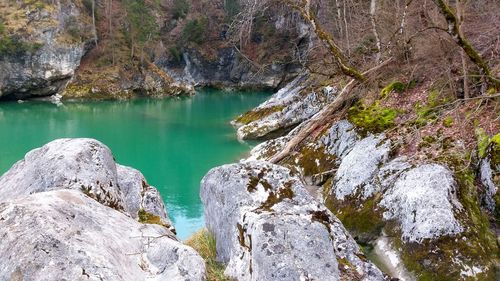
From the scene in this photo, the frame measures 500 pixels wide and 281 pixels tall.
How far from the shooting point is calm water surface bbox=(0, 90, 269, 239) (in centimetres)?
1888

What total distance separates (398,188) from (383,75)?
263 inches

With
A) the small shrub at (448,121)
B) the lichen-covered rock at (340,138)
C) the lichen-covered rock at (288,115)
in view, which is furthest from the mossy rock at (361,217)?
the lichen-covered rock at (288,115)

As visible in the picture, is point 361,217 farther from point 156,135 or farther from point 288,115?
point 156,135

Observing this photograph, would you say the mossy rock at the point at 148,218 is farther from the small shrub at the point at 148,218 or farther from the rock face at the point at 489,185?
the rock face at the point at 489,185

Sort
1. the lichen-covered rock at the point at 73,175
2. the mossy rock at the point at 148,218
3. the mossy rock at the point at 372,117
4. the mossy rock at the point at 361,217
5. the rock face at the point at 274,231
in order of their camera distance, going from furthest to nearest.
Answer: the mossy rock at the point at 372,117, the mossy rock at the point at 361,217, the mossy rock at the point at 148,218, the lichen-covered rock at the point at 73,175, the rock face at the point at 274,231

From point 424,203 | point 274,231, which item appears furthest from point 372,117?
point 274,231

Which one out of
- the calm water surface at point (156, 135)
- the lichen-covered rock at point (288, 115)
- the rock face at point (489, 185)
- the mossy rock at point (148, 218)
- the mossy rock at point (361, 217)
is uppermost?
the rock face at point (489, 185)

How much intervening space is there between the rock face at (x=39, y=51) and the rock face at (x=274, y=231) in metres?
46.9

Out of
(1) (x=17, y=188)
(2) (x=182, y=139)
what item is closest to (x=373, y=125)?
(1) (x=17, y=188)

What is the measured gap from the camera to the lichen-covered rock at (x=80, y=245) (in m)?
3.78

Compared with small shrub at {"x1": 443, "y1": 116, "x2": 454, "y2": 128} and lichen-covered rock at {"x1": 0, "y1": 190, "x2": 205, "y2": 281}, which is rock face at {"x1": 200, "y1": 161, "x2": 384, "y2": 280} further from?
small shrub at {"x1": 443, "y1": 116, "x2": 454, "y2": 128}

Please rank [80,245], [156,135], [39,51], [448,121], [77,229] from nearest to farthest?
[80,245], [77,229], [448,121], [156,135], [39,51]

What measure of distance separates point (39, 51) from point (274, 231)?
162 ft

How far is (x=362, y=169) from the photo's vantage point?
8.88 m
